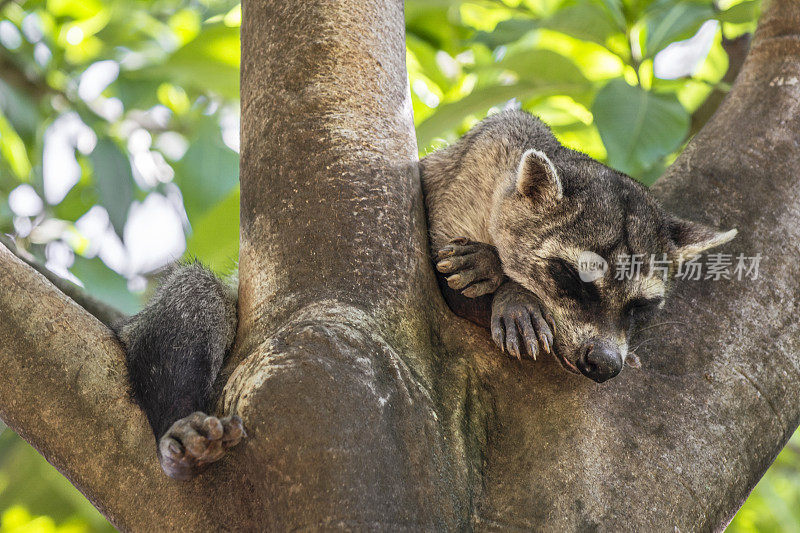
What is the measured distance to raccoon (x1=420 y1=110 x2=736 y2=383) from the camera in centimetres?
343

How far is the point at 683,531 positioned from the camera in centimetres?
256

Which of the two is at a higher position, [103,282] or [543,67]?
[543,67]

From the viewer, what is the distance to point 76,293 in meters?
3.75

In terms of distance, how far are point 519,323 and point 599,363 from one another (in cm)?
35

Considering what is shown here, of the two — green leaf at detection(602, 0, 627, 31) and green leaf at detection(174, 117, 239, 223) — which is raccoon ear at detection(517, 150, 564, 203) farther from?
green leaf at detection(174, 117, 239, 223)

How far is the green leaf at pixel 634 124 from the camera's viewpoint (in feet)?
12.5

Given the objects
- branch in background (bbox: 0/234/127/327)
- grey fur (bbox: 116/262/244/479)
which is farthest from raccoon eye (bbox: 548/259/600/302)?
branch in background (bbox: 0/234/127/327)

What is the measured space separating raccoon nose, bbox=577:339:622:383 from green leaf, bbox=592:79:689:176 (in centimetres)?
116

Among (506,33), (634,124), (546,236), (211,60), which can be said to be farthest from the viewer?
(211,60)

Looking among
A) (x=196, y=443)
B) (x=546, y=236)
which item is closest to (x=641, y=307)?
(x=546, y=236)

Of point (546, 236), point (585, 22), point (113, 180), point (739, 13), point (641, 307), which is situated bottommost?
point (113, 180)

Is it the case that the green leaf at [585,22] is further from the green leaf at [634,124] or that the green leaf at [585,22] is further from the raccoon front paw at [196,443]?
the raccoon front paw at [196,443]

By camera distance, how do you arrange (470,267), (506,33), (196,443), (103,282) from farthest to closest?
1. (103,282)
2. (506,33)
3. (470,267)
4. (196,443)

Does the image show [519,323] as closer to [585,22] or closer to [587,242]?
[587,242]
